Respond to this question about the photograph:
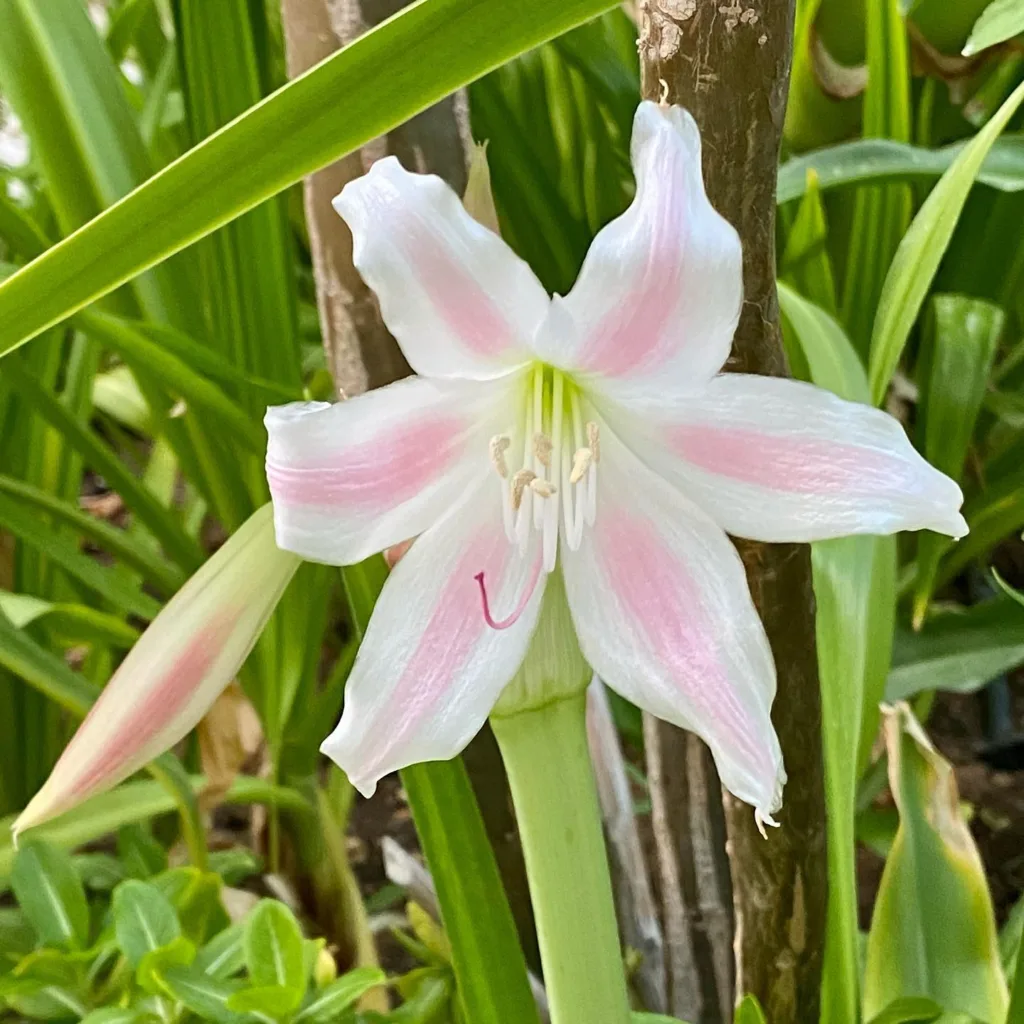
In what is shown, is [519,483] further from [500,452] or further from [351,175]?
[351,175]

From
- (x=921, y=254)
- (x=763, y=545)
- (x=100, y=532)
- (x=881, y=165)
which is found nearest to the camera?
(x=763, y=545)

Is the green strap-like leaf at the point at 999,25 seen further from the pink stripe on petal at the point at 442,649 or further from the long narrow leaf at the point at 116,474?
the long narrow leaf at the point at 116,474

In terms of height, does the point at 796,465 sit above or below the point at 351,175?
below

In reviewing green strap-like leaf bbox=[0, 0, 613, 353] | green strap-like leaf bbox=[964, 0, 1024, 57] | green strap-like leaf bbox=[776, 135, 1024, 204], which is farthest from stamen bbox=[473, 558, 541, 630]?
green strap-like leaf bbox=[776, 135, 1024, 204]

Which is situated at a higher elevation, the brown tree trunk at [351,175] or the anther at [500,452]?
the brown tree trunk at [351,175]

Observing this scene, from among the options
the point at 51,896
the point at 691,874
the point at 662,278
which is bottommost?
the point at 691,874

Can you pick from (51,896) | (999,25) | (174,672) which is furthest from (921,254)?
(51,896)

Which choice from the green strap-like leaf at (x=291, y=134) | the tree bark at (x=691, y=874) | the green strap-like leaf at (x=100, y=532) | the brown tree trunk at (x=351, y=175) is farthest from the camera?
the green strap-like leaf at (x=100, y=532)

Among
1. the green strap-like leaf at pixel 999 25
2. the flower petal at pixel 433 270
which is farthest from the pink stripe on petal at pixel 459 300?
the green strap-like leaf at pixel 999 25

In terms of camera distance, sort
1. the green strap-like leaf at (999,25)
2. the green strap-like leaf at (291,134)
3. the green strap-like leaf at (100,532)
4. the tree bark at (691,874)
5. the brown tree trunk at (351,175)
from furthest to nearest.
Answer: the green strap-like leaf at (100,532)
the tree bark at (691,874)
the brown tree trunk at (351,175)
the green strap-like leaf at (999,25)
the green strap-like leaf at (291,134)
